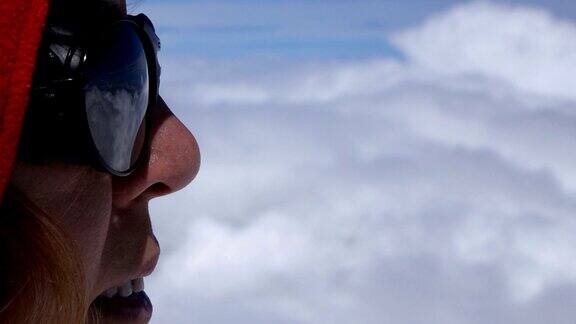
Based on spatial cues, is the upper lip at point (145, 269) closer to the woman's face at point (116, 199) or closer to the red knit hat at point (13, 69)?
the woman's face at point (116, 199)

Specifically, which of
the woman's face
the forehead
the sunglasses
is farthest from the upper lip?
the forehead

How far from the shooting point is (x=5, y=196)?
31.2 inches

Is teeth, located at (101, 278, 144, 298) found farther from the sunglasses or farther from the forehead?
the forehead

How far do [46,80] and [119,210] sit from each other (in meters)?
0.24

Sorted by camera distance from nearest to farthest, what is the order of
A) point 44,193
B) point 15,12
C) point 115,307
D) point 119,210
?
1. point 15,12
2. point 44,193
3. point 119,210
4. point 115,307

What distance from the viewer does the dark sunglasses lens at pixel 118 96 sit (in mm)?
876

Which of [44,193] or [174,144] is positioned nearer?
[44,193]

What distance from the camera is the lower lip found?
3.79 feet

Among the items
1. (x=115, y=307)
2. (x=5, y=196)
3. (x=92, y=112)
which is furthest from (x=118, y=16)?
(x=115, y=307)

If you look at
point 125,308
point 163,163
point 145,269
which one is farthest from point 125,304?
point 163,163

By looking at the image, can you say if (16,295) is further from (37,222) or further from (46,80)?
(46,80)

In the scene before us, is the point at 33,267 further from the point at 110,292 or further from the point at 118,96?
the point at 110,292

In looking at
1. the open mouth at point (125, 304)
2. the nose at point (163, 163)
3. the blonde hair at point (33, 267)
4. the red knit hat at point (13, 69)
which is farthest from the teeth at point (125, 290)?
the red knit hat at point (13, 69)

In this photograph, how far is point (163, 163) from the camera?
1024mm
